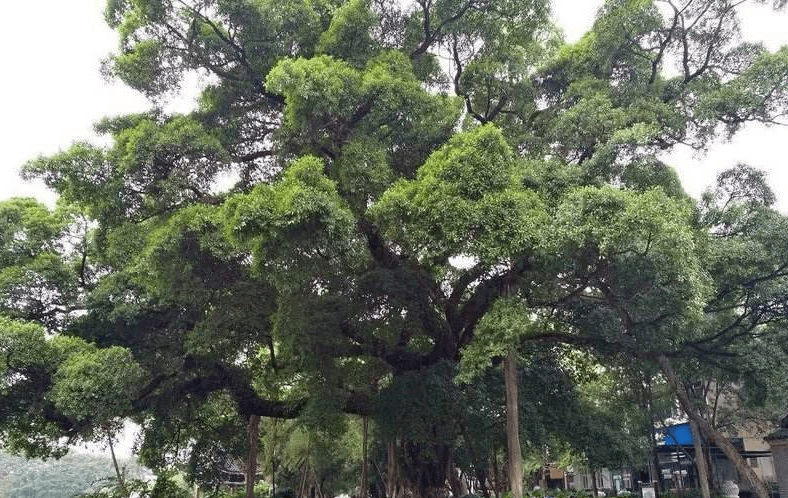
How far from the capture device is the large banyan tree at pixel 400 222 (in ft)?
30.4

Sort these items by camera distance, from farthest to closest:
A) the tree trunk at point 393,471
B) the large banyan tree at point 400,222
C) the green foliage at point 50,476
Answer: the green foliage at point 50,476 → the tree trunk at point 393,471 → the large banyan tree at point 400,222

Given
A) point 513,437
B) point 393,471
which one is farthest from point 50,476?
point 513,437

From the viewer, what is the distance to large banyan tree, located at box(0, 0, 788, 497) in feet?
30.4

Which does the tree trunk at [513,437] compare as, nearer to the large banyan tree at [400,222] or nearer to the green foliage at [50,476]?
the large banyan tree at [400,222]

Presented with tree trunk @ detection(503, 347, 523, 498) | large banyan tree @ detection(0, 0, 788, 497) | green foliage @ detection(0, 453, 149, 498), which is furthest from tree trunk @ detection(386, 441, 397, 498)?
green foliage @ detection(0, 453, 149, 498)

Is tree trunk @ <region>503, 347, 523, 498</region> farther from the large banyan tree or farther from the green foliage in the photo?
the green foliage

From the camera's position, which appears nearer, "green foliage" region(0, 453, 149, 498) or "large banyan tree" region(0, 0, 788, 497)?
"large banyan tree" region(0, 0, 788, 497)

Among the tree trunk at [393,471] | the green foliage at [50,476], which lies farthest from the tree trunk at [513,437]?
the green foliage at [50,476]

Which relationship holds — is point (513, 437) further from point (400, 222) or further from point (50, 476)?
point (50, 476)

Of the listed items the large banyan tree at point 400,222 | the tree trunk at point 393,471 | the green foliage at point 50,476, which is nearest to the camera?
the large banyan tree at point 400,222

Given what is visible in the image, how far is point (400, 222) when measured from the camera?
9531mm

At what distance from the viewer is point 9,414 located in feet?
41.9

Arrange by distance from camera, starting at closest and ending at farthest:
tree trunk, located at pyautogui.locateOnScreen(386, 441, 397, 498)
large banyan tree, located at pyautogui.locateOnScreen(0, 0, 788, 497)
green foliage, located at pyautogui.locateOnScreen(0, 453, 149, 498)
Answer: large banyan tree, located at pyautogui.locateOnScreen(0, 0, 788, 497) → tree trunk, located at pyautogui.locateOnScreen(386, 441, 397, 498) → green foliage, located at pyautogui.locateOnScreen(0, 453, 149, 498)

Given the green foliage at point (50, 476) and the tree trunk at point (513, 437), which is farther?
the green foliage at point (50, 476)
